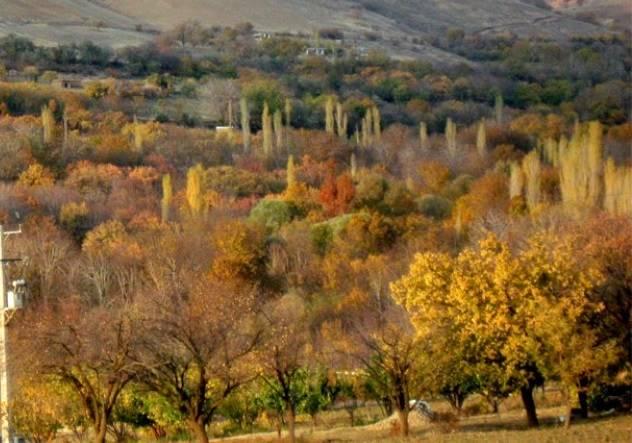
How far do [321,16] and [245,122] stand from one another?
83.3 metres

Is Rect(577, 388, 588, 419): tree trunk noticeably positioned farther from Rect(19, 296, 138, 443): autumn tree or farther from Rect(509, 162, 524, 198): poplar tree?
Rect(509, 162, 524, 198): poplar tree

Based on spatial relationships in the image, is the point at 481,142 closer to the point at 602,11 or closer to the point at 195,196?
the point at 195,196

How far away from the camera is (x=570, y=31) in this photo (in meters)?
169

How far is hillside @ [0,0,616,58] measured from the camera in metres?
159

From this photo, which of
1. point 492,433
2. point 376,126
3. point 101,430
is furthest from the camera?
point 376,126

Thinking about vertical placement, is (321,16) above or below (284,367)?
above

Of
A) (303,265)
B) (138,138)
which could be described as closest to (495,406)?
(303,265)

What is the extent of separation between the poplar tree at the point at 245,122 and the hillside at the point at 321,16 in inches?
1861

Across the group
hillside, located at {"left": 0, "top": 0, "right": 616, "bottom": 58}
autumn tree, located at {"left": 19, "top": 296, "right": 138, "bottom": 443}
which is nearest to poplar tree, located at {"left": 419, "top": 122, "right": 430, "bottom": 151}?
hillside, located at {"left": 0, "top": 0, "right": 616, "bottom": 58}

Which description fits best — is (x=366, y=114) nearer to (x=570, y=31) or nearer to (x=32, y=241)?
(x=32, y=241)

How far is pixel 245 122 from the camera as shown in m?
103

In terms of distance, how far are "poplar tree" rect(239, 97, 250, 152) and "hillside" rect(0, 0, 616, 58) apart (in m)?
47.3

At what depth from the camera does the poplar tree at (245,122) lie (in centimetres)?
10061

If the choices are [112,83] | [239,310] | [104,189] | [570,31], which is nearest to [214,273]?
[104,189]
